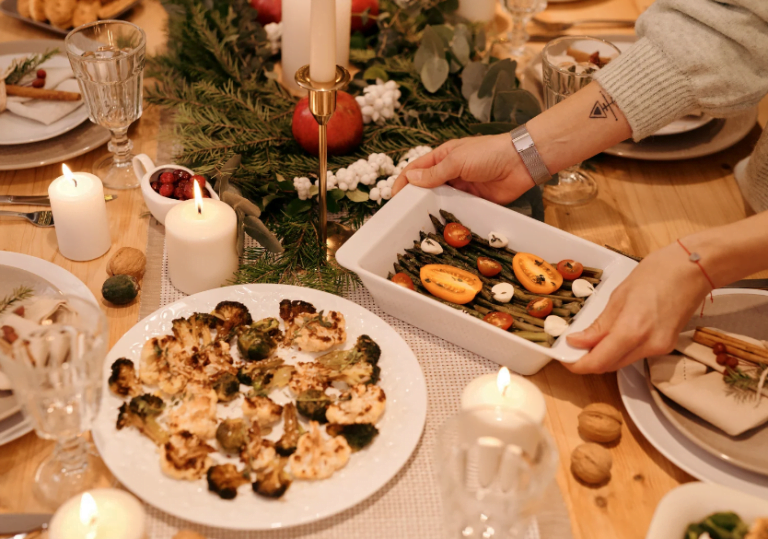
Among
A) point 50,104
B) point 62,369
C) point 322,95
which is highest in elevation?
point 322,95

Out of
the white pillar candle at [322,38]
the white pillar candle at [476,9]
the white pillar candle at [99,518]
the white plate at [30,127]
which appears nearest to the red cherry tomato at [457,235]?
the white pillar candle at [322,38]

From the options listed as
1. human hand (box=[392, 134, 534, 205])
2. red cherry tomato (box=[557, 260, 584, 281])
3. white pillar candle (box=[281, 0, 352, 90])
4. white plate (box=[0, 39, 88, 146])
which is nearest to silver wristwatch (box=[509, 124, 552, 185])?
human hand (box=[392, 134, 534, 205])

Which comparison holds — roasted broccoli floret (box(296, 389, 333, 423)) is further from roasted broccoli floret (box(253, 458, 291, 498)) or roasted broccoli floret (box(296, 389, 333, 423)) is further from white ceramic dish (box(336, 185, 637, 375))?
white ceramic dish (box(336, 185, 637, 375))

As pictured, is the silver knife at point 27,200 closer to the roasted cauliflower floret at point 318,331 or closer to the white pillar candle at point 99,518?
the roasted cauliflower floret at point 318,331

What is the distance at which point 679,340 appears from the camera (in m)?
1.13

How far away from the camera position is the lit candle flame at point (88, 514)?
821mm

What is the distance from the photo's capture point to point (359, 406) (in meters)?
1.04

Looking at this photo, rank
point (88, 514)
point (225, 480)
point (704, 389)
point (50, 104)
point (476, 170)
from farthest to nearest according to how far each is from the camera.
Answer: point (50, 104)
point (476, 170)
point (704, 389)
point (225, 480)
point (88, 514)

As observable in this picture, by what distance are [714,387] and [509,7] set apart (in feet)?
4.08

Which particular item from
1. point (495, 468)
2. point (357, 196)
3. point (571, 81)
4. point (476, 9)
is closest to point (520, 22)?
point (476, 9)

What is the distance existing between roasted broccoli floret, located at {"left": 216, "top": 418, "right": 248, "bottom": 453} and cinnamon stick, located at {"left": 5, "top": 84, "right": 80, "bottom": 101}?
0.99m

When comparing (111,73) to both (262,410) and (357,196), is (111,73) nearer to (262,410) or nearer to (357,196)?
(357,196)

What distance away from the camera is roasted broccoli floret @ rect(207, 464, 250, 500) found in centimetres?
93

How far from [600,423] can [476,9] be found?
1.42m
